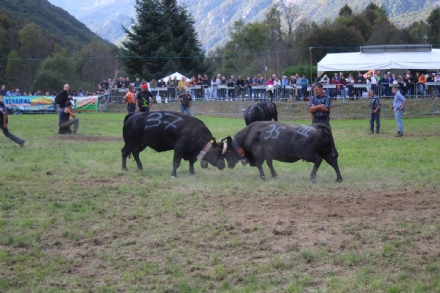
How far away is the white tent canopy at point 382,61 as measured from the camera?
38.3 metres

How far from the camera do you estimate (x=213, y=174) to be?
14000 millimetres

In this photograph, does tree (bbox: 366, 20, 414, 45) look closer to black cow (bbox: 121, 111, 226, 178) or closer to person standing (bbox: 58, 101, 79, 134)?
person standing (bbox: 58, 101, 79, 134)

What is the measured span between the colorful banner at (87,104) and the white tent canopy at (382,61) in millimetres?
16030

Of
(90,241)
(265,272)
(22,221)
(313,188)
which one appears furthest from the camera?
(313,188)

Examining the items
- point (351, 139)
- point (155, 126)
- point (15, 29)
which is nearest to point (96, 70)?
point (15, 29)

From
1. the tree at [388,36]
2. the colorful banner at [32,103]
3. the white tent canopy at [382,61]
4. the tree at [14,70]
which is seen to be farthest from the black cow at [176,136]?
the tree at [14,70]

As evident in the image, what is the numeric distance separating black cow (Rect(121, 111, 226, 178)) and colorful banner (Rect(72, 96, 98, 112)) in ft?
90.8

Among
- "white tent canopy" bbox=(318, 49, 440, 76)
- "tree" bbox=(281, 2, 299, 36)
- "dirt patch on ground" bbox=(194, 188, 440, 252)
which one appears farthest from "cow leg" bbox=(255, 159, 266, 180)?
"tree" bbox=(281, 2, 299, 36)

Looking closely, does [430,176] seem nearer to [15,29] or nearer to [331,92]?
[331,92]

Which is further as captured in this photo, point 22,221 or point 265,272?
point 22,221

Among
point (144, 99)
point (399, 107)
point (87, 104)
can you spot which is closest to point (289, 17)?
point (87, 104)

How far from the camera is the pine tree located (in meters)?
53.9

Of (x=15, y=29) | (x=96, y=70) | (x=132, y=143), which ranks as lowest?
(x=132, y=143)

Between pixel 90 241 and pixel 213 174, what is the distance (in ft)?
19.6
